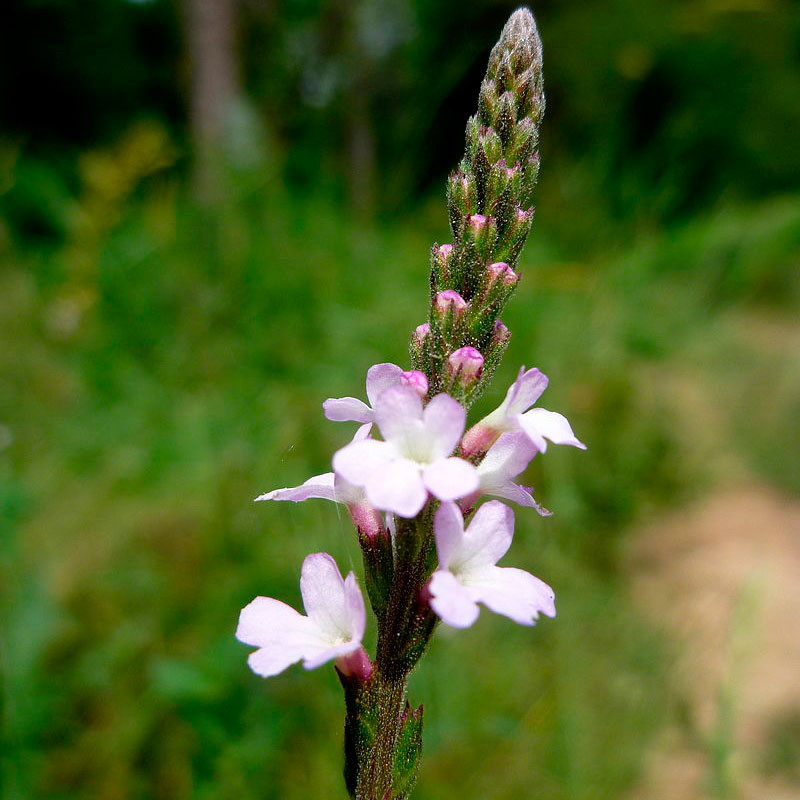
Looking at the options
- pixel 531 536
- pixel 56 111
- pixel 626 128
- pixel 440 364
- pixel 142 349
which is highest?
pixel 56 111

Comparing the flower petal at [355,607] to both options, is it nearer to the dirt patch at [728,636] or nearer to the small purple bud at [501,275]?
the small purple bud at [501,275]

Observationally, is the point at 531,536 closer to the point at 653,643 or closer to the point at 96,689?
the point at 653,643

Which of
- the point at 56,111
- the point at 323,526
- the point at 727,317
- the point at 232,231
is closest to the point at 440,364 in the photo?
the point at 323,526

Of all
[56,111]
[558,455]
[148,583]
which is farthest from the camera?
[56,111]

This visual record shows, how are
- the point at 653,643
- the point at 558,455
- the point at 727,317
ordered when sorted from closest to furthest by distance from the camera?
the point at 653,643
the point at 558,455
the point at 727,317

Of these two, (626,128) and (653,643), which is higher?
(626,128)

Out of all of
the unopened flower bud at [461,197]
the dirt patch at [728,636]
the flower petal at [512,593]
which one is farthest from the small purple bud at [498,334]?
the dirt patch at [728,636]

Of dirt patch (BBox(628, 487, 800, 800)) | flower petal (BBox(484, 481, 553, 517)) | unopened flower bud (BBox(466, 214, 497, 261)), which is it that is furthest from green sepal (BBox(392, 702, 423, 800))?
dirt patch (BBox(628, 487, 800, 800))

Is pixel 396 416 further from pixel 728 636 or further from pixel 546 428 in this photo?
pixel 728 636
